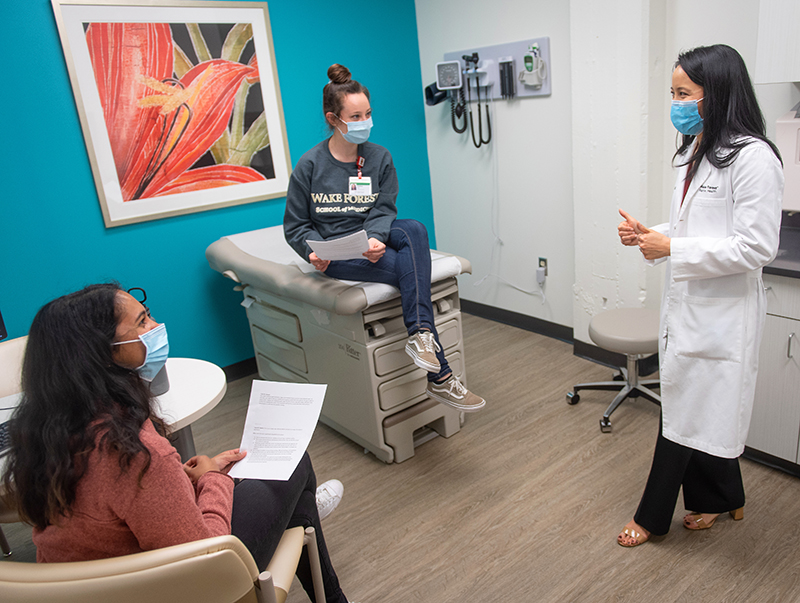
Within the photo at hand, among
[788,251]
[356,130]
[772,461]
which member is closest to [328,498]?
[356,130]

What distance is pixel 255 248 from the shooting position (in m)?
2.98

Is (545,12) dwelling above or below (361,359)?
above

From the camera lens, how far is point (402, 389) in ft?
7.91

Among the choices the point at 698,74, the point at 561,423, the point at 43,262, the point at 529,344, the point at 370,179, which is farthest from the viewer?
the point at 529,344

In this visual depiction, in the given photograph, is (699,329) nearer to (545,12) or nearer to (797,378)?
(797,378)

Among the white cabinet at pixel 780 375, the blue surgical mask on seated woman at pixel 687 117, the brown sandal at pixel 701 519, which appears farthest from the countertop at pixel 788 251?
the brown sandal at pixel 701 519

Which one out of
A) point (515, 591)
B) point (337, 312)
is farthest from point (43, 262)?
point (515, 591)

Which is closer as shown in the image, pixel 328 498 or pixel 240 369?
pixel 328 498

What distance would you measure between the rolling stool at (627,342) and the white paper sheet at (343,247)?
3.62 feet

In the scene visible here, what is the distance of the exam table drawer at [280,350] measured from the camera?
2781 mm

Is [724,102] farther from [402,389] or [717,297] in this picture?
[402,389]

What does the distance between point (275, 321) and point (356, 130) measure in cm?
104

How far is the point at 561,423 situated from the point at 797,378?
923mm

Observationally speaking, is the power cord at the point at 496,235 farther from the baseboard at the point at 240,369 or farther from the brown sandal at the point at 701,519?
the brown sandal at the point at 701,519
